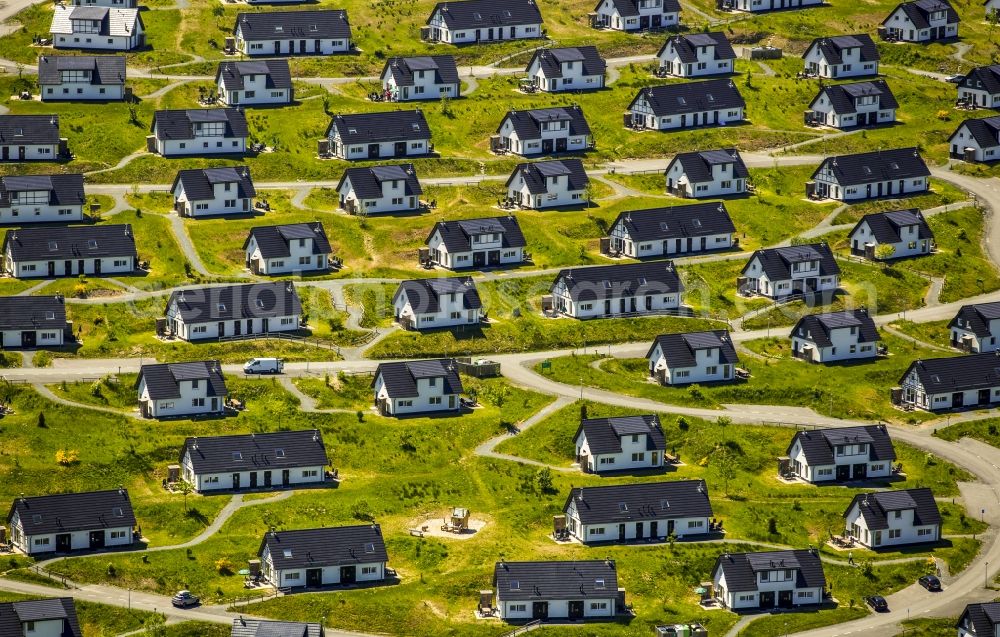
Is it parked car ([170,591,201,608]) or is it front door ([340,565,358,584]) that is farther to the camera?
front door ([340,565,358,584])

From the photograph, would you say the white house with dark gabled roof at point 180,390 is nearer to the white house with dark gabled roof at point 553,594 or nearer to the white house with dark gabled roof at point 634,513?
the white house with dark gabled roof at point 634,513

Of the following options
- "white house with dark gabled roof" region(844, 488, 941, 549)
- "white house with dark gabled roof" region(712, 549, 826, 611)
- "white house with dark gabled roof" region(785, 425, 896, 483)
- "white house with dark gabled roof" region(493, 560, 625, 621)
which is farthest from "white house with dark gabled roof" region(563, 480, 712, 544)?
"white house with dark gabled roof" region(785, 425, 896, 483)

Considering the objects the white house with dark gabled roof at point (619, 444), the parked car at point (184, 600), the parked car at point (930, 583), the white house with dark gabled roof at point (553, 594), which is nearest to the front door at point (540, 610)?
the white house with dark gabled roof at point (553, 594)

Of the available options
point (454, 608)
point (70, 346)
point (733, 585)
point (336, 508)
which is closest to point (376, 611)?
point (454, 608)

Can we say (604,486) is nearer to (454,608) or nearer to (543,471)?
(543,471)

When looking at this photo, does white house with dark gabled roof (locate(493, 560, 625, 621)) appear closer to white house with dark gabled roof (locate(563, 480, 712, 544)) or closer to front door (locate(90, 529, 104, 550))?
white house with dark gabled roof (locate(563, 480, 712, 544))

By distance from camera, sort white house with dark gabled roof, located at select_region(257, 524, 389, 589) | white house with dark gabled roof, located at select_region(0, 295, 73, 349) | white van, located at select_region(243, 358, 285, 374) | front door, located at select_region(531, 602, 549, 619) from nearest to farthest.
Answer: front door, located at select_region(531, 602, 549, 619), white house with dark gabled roof, located at select_region(257, 524, 389, 589), white van, located at select_region(243, 358, 285, 374), white house with dark gabled roof, located at select_region(0, 295, 73, 349)
